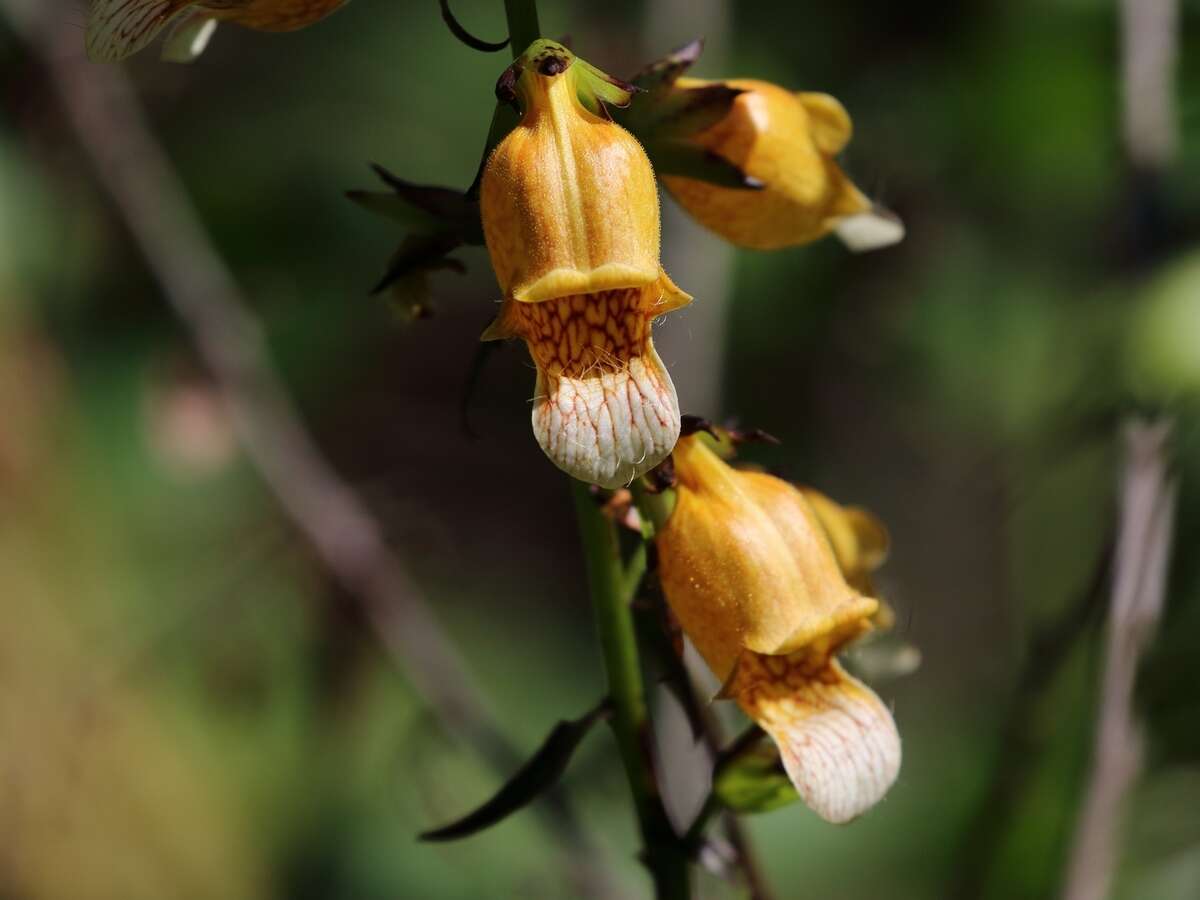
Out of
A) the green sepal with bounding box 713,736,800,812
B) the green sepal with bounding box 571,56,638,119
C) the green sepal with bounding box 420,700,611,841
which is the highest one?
the green sepal with bounding box 571,56,638,119

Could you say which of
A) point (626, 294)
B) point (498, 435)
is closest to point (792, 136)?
point (626, 294)

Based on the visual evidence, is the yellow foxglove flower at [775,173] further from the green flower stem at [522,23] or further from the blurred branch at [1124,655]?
the blurred branch at [1124,655]

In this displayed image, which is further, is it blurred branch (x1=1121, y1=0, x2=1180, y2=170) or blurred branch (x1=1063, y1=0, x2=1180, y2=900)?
blurred branch (x1=1121, y1=0, x2=1180, y2=170)

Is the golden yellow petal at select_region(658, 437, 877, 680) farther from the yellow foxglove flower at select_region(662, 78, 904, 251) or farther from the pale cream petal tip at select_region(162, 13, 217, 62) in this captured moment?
the pale cream petal tip at select_region(162, 13, 217, 62)

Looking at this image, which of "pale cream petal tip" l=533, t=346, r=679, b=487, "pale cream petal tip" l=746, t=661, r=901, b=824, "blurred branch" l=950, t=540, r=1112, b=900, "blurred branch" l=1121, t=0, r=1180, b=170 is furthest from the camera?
"blurred branch" l=1121, t=0, r=1180, b=170

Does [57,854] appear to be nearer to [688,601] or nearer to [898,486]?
[898,486]

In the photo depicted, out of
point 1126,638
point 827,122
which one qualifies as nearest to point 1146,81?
point 1126,638

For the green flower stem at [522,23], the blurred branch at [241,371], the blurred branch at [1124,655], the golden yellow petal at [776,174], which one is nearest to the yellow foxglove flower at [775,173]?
the golden yellow petal at [776,174]

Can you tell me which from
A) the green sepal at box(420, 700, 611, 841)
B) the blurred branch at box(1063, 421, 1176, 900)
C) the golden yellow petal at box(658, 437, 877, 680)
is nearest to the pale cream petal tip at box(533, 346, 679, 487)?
the golden yellow petal at box(658, 437, 877, 680)
